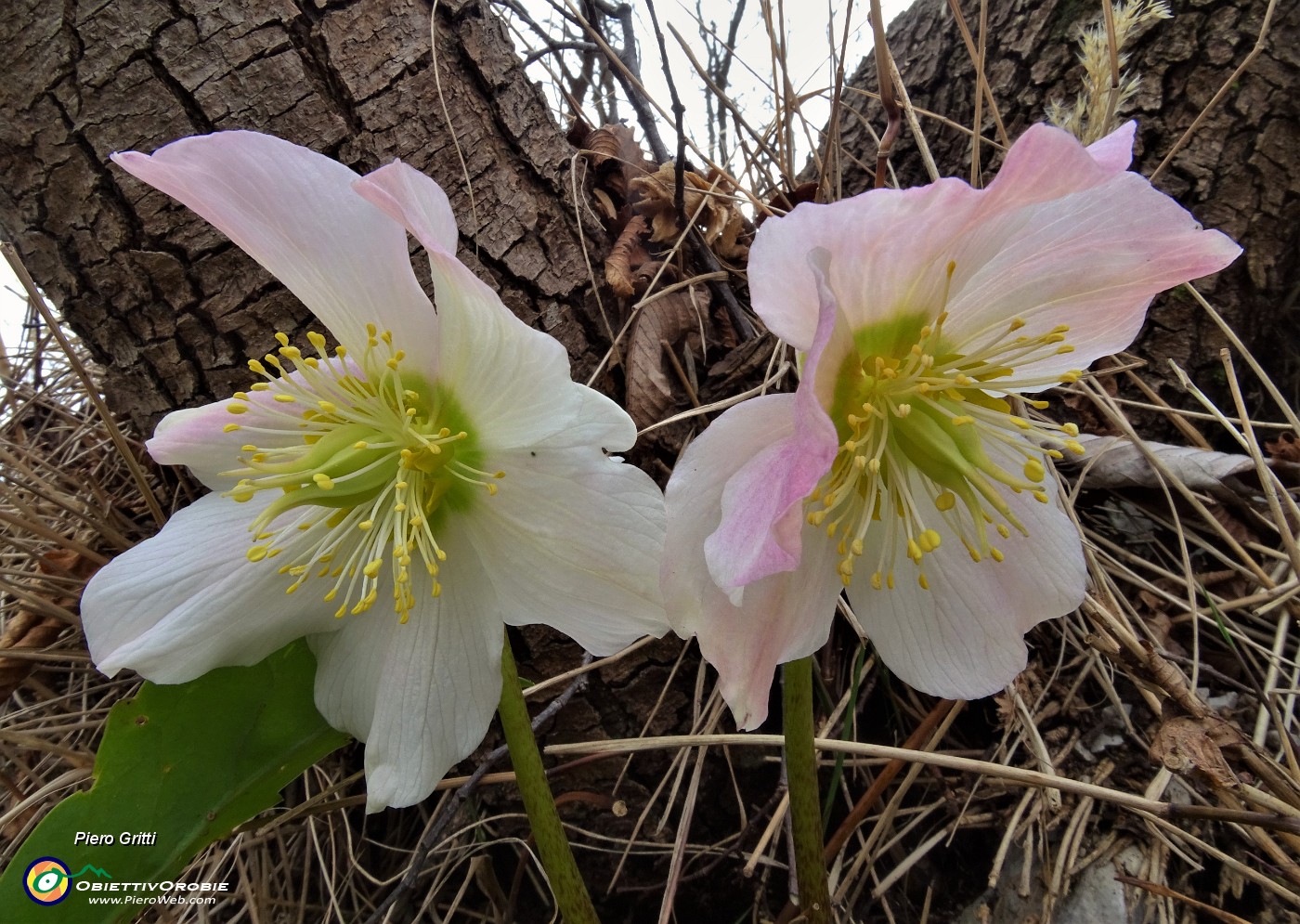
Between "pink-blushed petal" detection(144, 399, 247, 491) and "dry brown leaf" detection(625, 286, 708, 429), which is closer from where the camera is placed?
"pink-blushed petal" detection(144, 399, 247, 491)

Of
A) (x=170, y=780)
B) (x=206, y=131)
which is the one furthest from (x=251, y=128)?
(x=170, y=780)

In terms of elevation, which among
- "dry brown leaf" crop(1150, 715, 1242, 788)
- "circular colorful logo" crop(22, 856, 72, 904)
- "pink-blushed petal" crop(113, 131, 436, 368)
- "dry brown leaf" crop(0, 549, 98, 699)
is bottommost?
"dry brown leaf" crop(1150, 715, 1242, 788)

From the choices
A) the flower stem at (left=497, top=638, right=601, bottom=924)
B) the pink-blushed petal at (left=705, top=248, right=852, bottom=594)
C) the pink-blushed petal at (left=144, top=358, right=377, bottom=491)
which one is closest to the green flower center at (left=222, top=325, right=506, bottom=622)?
the pink-blushed petal at (left=144, top=358, right=377, bottom=491)

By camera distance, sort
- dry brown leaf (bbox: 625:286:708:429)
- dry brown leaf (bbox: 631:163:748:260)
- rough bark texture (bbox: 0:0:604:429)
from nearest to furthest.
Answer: rough bark texture (bbox: 0:0:604:429) → dry brown leaf (bbox: 625:286:708:429) → dry brown leaf (bbox: 631:163:748:260)

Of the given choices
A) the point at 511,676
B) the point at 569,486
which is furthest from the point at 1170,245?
the point at 511,676

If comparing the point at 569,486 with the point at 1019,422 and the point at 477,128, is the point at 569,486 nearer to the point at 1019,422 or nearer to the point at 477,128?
→ the point at 1019,422

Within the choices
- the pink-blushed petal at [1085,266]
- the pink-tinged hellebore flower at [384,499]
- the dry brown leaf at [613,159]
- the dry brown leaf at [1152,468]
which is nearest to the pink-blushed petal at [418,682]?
the pink-tinged hellebore flower at [384,499]

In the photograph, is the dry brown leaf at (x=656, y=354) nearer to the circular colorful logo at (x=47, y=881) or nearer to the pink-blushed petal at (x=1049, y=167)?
the pink-blushed petal at (x=1049, y=167)

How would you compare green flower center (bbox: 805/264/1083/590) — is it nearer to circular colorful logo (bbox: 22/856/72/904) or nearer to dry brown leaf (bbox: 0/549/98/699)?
circular colorful logo (bbox: 22/856/72/904)
